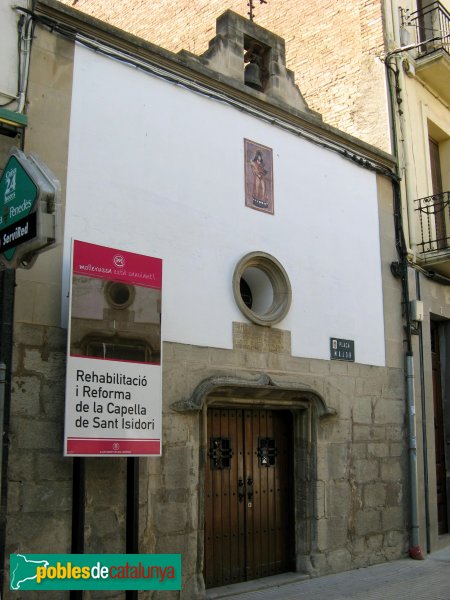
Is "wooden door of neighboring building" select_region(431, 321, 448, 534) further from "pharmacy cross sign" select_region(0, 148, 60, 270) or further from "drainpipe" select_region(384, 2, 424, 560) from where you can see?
"pharmacy cross sign" select_region(0, 148, 60, 270)

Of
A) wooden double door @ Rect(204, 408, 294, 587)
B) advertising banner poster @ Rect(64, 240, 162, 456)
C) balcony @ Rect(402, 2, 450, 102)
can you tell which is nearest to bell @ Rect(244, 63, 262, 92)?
balcony @ Rect(402, 2, 450, 102)

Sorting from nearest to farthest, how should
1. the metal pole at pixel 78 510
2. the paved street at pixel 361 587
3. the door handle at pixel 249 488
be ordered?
the metal pole at pixel 78 510 < the paved street at pixel 361 587 < the door handle at pixel 249 488

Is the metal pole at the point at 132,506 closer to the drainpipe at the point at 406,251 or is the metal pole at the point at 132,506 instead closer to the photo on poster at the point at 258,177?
the photo on poster at the point at 258,177

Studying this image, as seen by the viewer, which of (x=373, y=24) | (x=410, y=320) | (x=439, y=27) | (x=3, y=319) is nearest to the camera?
(x=3, y=319)

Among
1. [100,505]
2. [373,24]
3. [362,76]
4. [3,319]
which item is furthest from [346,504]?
[373,24]

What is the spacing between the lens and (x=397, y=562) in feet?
29.3

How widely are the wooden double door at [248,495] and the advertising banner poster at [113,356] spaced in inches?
63.4

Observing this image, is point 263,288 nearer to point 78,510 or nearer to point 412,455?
point 412,455

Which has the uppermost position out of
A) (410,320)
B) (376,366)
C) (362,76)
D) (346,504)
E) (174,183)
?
(362,76)

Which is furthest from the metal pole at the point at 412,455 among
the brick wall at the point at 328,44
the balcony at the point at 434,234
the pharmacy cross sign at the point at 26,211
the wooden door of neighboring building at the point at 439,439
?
the pharmacy cross sign at the point at 26,211

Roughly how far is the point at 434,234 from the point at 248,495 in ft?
17.8

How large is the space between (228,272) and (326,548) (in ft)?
11.2

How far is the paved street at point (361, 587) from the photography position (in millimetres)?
7066

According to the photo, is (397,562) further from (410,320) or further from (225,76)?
(225,76)
